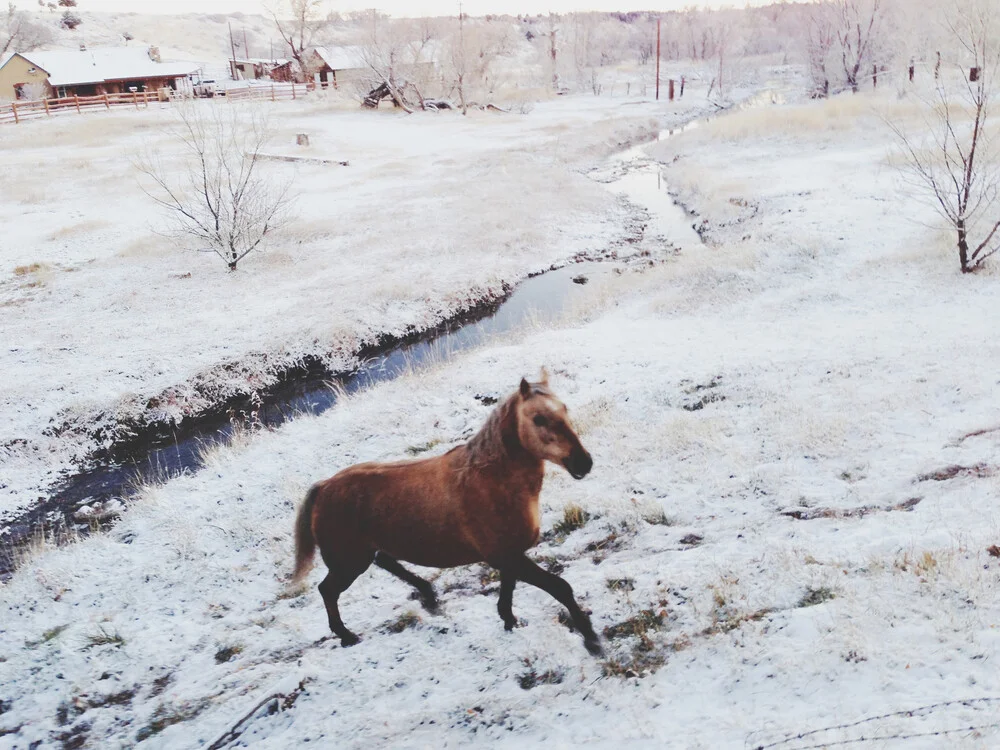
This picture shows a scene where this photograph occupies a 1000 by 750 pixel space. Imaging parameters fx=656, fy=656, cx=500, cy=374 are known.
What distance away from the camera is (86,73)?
59844mm

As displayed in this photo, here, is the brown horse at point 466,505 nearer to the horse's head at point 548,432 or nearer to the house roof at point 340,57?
the horse's head at point 548,432

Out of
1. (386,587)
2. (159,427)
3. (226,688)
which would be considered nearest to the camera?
(226,688)

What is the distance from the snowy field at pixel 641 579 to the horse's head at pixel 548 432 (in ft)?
4.57

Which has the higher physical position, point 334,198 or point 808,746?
point 334,198

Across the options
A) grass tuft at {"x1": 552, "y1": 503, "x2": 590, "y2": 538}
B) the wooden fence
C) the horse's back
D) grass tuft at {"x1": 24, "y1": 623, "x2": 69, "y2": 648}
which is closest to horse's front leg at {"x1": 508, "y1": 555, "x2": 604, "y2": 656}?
the horse's back

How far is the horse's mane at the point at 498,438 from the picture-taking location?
3996 mm

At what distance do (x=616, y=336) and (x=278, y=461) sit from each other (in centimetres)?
628

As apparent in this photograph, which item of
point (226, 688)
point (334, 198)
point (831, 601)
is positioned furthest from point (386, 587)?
point (334, 198)

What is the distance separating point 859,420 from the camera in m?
7.15

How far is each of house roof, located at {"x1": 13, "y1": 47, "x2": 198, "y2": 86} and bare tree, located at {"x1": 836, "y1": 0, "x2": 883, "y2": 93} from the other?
2174 inches

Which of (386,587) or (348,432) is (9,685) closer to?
(386,587)

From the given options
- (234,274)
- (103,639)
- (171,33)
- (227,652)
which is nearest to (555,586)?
(227,652)

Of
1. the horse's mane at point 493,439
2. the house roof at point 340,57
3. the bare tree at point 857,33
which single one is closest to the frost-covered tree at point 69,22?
the house roof at point 340,57

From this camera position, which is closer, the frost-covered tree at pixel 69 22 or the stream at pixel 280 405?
the stream at pixel 280 405
